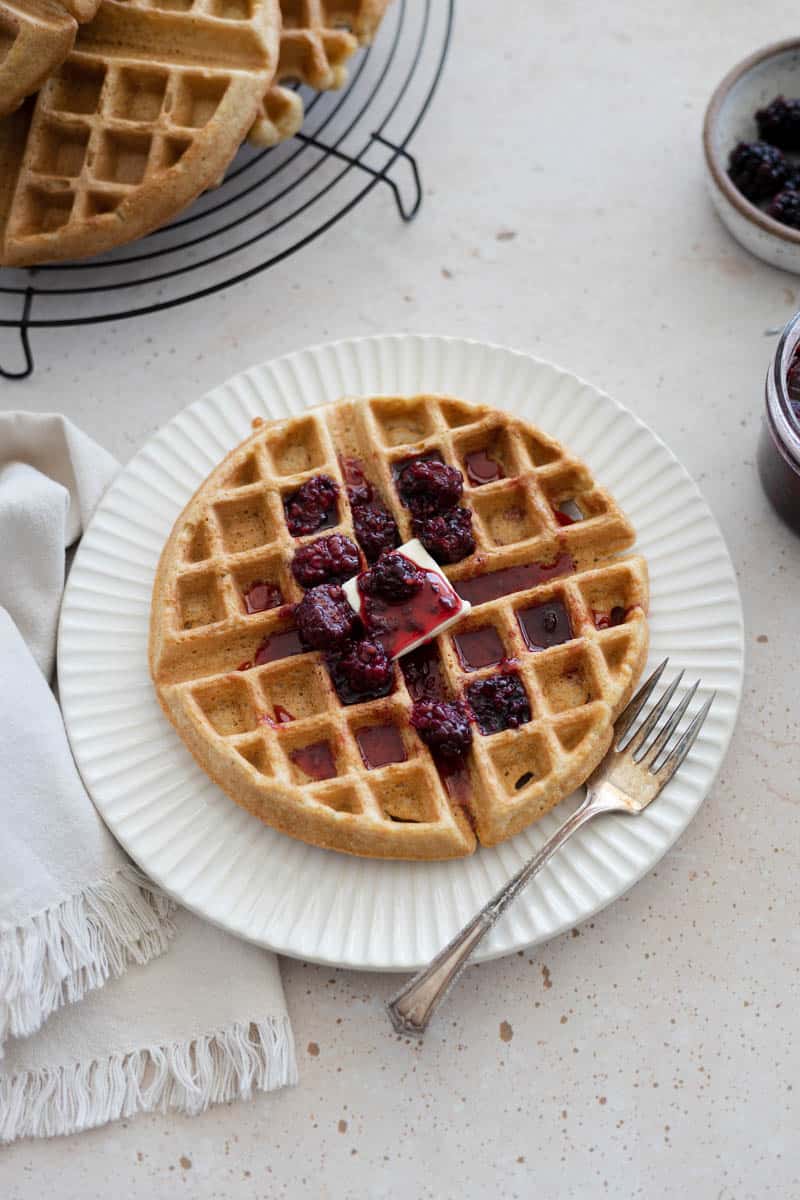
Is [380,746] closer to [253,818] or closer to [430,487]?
[253,818]

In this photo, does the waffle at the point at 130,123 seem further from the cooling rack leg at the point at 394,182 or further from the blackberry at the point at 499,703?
the blackberry at the point at 499,703

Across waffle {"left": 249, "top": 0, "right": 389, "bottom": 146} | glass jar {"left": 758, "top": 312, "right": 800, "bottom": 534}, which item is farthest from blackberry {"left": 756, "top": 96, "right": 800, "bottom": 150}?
waffle {"left": 249, "top": 0, "right": 389, "bottom": 146}

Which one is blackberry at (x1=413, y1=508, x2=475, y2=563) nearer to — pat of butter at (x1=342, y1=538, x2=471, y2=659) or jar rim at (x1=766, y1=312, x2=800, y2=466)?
pat of butter at (x1=342, y1=538, x2=471, y2=659)

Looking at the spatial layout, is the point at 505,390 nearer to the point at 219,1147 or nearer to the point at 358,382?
the point at 358,382

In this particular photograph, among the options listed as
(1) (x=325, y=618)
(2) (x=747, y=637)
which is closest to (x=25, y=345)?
(1) (x=325, y=618)

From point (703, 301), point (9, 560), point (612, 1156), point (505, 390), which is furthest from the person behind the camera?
point (703, 301)

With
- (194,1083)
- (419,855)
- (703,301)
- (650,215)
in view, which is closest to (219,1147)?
(194,1083)
